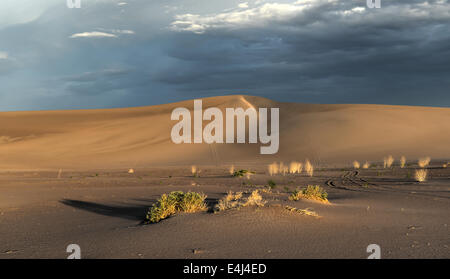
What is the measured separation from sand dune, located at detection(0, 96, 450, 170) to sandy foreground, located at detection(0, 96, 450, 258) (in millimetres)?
213

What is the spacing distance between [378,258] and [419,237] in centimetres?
211

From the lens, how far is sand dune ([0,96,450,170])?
1533 inches

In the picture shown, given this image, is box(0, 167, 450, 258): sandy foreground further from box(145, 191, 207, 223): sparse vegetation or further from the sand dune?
the sand dune

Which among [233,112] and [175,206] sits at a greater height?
[233,112]

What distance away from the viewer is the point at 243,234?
28.0 ft

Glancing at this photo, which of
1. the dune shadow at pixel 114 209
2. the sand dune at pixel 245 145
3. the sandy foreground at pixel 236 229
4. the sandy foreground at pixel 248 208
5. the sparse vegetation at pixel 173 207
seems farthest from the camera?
the sand dune at pixel 245 145

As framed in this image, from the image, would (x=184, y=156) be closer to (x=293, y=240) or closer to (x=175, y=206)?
(x=175, y=206)

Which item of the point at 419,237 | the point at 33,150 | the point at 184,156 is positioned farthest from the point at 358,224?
the point at 33,150

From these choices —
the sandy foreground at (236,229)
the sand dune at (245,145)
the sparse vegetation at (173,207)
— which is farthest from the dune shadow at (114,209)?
the sand dune at (245,145)

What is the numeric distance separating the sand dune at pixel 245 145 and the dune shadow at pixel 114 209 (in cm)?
2150

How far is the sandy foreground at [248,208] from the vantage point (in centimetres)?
791

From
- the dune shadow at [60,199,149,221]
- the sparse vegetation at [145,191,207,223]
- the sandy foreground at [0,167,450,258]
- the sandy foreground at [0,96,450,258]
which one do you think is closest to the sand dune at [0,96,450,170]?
the sandy foreground at [0,96,450,258]

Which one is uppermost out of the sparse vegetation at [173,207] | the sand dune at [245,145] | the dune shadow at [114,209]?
the sand dune at [245,145]

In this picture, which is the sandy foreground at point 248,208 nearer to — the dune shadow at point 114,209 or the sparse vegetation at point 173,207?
the dune shadow at point 114,209
